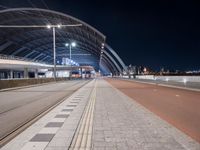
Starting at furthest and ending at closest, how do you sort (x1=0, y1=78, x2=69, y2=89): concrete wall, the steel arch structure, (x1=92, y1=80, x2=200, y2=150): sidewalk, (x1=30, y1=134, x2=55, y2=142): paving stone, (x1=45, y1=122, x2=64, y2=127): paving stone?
1. the steel arch structure
2. (x1=0, y1=78, x2=69, y2=89): concrete wall
3. (x1=45, y1=122, x2=64, y2=127): paving stone
4. (x1=30, y1=134, x2=55, y2=142): paving stone
5. (x1=92, y1=80, x2=200, y2=150): sidewalk

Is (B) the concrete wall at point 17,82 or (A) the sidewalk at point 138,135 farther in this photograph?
(B) the concrete wall at point 17,82

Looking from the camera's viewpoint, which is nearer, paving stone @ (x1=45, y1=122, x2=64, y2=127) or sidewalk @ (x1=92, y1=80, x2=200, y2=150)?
sidewalk @ (x1=92, y1=80, x2=200, y2=150)

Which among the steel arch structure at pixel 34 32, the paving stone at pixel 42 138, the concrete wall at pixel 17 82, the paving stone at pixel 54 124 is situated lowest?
the paving stone at pixel 54 124

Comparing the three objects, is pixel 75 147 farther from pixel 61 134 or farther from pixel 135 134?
pixel 135 134

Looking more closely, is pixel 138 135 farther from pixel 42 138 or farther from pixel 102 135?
pixel 42 138

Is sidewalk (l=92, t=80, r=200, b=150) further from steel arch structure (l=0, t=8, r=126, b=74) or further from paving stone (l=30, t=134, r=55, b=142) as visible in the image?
steel arch structure (l=0, t=8, r=126, b=74)

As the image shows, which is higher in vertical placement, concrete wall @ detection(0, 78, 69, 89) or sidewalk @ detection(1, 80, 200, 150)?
concrete wall @ detection(0, 78, 69, 89)

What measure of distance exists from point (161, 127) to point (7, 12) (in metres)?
61.2

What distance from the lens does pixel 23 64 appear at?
61031mm

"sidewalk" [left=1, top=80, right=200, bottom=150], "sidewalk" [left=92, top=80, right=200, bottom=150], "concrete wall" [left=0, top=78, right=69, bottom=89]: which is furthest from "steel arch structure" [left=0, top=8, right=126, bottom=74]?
"sidewalk" [left=92, top=80, right=200, bottom=150]

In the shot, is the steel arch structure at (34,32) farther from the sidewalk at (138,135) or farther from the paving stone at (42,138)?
the paving stone at (42,138)

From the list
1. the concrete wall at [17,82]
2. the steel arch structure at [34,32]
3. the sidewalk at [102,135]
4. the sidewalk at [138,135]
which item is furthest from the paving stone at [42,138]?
the steel arch structure at [34,32]

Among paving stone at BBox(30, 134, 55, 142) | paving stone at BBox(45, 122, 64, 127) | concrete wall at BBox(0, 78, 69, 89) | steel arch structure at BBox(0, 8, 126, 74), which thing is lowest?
paving stone at BBox(45, 122, 64, 127)

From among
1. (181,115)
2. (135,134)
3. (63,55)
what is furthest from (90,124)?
(63,55)
